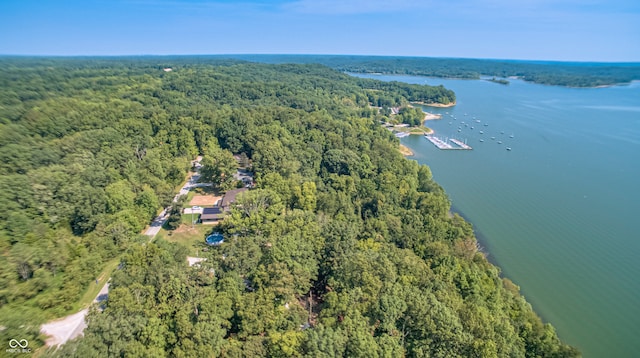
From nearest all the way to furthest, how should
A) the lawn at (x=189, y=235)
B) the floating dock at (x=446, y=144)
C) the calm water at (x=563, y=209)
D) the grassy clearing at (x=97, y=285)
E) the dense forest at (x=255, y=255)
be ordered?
the dense forest at (x=255, y=255) < the grassy clearing at (x=97, y=285) < the calm water at (x=563, y=209) < the lawn at (x=189, y=235) < the floating dock at (x=446, y=144)

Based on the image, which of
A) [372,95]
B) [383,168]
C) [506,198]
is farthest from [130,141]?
[372,95]

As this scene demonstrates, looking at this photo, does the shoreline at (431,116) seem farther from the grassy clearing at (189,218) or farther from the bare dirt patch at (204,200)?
the grassy clearing at (189,218)

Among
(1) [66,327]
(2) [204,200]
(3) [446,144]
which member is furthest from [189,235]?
(3) [446,144]

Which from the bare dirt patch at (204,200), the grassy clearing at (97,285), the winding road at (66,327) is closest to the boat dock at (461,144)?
the bare dirt patch at (204,200)

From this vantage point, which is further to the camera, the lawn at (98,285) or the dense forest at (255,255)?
the lawn at (98,285)

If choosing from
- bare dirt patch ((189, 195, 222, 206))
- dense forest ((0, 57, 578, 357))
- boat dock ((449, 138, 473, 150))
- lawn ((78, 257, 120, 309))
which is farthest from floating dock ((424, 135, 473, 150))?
lawn ((78, 257, 120, 309))

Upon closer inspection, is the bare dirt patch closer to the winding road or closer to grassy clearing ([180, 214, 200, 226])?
grassy clearing ([180, 214, 200, 226])

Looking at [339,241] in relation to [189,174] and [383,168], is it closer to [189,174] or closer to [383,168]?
[383,168]
